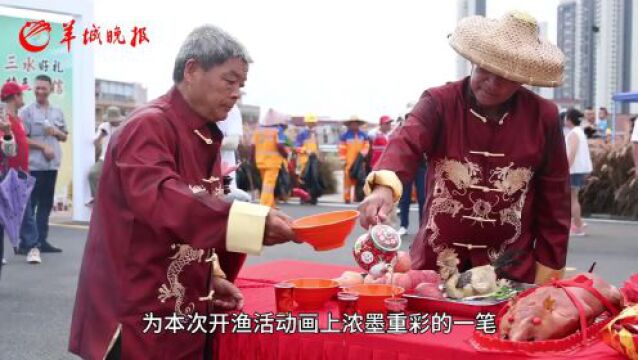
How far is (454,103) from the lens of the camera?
8.42ft

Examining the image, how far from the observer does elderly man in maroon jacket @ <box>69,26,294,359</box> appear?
1719 mm

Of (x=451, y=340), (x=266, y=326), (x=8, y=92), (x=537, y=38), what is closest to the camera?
(x=451, y=340)

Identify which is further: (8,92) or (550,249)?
(8,92)

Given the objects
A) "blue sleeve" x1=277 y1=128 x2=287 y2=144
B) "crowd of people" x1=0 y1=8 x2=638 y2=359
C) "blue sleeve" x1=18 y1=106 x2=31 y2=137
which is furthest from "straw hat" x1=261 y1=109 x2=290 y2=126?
"crowd of people" x1=0 y1=8 x2=638 y2=359

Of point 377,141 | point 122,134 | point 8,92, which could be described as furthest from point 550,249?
point 377,141

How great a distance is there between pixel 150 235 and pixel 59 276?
510 centimetres

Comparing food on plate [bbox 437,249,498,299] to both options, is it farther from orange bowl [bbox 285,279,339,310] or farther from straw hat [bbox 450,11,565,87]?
straw hat [bbox 450,11,565,87]

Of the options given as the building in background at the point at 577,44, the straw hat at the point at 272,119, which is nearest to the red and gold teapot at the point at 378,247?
the straw hat at the point at 272,119

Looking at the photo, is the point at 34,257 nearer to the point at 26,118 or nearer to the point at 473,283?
the point at 26,118

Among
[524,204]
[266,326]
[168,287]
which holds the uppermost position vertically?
[524,204]

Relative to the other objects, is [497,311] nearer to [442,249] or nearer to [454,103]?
[442,249]

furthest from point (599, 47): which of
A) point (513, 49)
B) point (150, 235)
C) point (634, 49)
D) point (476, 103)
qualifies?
point (150, 235)

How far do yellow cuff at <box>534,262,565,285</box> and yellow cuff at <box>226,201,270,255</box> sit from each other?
1251 mm

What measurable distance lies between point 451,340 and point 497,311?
0.29 meters
